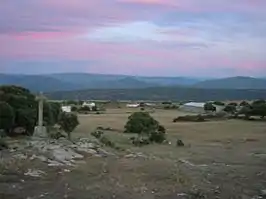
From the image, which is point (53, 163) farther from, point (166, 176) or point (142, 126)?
point (142, 126)

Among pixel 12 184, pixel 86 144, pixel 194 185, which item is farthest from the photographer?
pixel 86 144

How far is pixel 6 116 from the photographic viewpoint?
49531 millimetres

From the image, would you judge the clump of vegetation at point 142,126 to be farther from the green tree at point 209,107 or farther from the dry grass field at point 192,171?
the green tree at point 209,107

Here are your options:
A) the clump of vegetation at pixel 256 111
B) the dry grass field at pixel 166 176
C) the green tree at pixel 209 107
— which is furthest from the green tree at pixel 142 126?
the green tree at pixel 209 107

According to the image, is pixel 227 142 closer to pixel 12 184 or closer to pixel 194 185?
pixel 194 185

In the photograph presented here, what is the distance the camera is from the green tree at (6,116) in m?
49.2

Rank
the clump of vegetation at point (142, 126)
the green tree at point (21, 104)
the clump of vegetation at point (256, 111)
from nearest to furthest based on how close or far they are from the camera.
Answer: the green tree at point (21, 104), the clump of vegetation at point (142, 126), the clump of vegetation at point (256, 111)

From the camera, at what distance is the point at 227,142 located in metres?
55.3

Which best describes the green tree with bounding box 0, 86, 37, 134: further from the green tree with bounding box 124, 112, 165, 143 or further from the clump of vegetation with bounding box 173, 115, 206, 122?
the clump of vegetation with bounding box 173, 115, 206, 122

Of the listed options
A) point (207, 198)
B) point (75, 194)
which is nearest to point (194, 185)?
point (207, 198)

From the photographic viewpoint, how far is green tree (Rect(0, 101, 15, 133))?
49.2m

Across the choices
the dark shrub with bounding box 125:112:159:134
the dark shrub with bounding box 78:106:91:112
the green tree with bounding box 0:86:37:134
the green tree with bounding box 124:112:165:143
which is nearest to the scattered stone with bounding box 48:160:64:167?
the green tree with bounding box 0:86:37:134

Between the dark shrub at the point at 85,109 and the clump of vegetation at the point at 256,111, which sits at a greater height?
the clump of vegetation at the point at 256,111

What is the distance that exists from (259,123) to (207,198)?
192ft
